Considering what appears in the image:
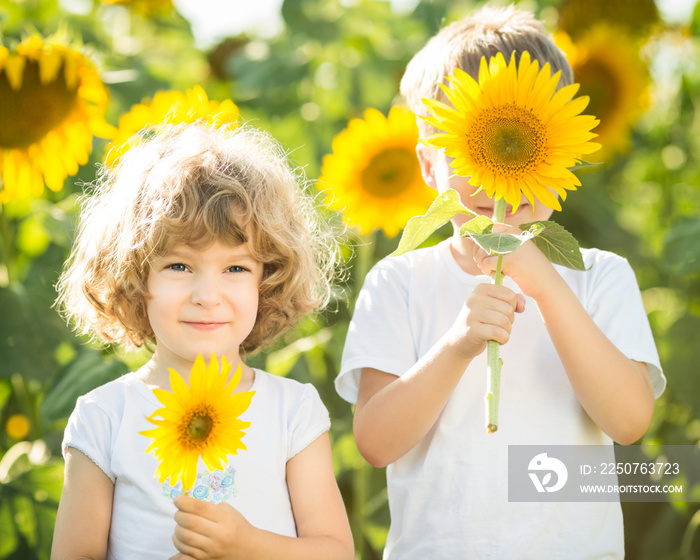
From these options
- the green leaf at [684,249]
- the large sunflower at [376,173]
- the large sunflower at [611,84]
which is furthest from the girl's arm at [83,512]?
the large sunflower at [611,84]

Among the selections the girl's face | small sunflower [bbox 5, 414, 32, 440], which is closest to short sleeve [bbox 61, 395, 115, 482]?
the girl's face

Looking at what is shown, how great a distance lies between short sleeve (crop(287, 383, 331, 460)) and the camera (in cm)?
121

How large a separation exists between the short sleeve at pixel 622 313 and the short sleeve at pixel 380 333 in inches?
11.4

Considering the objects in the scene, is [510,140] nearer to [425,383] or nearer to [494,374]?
[494,374]

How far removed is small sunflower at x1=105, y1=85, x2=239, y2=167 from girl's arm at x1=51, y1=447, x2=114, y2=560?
1.91 feet

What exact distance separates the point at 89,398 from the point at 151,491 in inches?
6.0

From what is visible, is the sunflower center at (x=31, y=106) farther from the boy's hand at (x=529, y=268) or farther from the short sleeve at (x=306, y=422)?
the boy's hand at (x=529, y=268)

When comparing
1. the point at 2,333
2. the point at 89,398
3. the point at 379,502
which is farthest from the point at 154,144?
the point at 379,502

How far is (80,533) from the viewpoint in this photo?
3.69 ft

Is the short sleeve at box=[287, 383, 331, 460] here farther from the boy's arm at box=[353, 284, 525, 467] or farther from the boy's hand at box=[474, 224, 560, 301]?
the boy's hand at box=[474, 224, 560, 301]

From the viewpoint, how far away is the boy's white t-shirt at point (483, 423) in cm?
132

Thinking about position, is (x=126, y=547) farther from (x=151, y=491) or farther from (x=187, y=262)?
(x=187, y=262)

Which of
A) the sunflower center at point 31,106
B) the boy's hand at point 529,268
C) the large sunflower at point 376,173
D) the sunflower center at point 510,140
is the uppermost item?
the sunflower center at point 31,106

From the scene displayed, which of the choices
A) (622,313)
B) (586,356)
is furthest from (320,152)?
(586,356)
